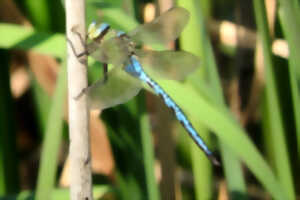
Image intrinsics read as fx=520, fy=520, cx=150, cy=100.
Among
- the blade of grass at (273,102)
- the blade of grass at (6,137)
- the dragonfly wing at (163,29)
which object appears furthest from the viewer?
the blade of grass at (6,137)

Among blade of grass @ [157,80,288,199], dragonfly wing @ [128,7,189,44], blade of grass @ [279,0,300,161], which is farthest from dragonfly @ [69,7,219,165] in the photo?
blade of grass @ [279,0,300,161]

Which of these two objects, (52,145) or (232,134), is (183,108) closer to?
(232,134)

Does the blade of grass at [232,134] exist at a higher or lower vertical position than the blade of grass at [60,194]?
higher

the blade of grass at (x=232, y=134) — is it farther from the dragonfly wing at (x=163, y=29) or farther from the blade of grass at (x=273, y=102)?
the dragonfly wing at (x=163, y=29)

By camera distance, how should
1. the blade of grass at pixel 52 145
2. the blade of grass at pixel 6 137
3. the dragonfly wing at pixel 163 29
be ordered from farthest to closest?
the blade of grass at pixel 6 137
the dragonfly wing at pixel 163 29
the blade of grass at pixel 52 145

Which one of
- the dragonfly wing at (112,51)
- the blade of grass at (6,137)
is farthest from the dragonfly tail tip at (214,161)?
the blade of grass at (6,137)

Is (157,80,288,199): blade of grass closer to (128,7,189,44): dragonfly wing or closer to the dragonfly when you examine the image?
the dragonfly
